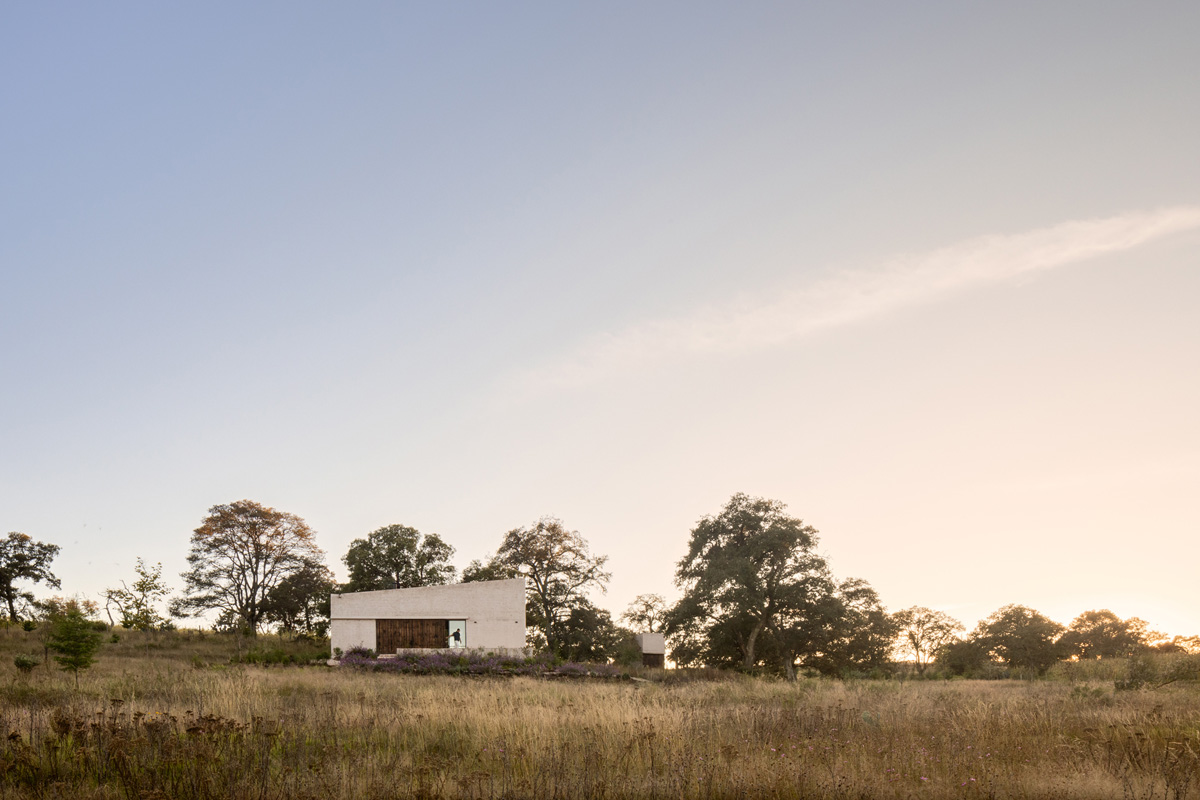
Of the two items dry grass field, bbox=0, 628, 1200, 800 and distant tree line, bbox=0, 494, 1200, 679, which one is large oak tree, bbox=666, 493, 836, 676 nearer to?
distant tree line, bbox=0, 494, 1200, 679

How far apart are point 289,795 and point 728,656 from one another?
3583 centimetres

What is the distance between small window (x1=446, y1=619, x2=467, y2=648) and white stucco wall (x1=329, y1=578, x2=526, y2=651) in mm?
179

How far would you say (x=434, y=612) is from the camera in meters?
36.1

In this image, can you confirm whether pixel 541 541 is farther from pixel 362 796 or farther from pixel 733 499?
pixel 362 796

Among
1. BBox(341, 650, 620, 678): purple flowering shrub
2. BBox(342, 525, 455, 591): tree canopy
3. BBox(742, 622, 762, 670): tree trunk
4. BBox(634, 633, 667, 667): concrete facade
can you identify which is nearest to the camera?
BBox(341, 650, 620, 678): purple flowering shrub

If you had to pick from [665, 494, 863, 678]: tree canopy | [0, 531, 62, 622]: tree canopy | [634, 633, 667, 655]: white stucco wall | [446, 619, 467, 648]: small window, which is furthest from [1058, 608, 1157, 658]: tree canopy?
[0, 531, 62, 622]: tree canopy

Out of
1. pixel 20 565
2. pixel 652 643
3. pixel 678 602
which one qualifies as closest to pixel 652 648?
pixel 652 643

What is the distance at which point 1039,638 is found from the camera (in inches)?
2019

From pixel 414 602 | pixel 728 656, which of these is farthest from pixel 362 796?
pixel 728 656

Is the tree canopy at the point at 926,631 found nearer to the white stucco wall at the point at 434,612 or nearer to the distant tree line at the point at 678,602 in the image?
the distant tree line at the point at 678,602

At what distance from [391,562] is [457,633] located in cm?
1410

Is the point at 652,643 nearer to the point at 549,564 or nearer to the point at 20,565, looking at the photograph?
the point at 549,564

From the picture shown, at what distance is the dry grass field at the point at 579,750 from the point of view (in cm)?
688

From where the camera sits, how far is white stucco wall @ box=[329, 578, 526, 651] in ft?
118
